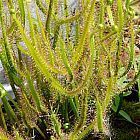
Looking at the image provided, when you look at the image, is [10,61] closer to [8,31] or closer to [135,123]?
[8,31]

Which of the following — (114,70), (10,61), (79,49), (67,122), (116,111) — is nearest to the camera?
(79,49)

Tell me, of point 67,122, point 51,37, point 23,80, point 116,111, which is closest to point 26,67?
point 23,80

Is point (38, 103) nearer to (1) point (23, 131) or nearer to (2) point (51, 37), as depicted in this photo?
(1) point (23, 131)

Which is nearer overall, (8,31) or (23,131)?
(8,31)

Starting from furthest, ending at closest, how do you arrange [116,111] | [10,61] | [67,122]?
[116,111], [67,122], [10,61]

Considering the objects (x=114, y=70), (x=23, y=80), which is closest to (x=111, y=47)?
(x=114, y=70)

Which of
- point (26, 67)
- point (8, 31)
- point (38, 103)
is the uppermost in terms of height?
point (8, 31)

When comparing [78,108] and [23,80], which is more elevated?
Answer: [23,80]
